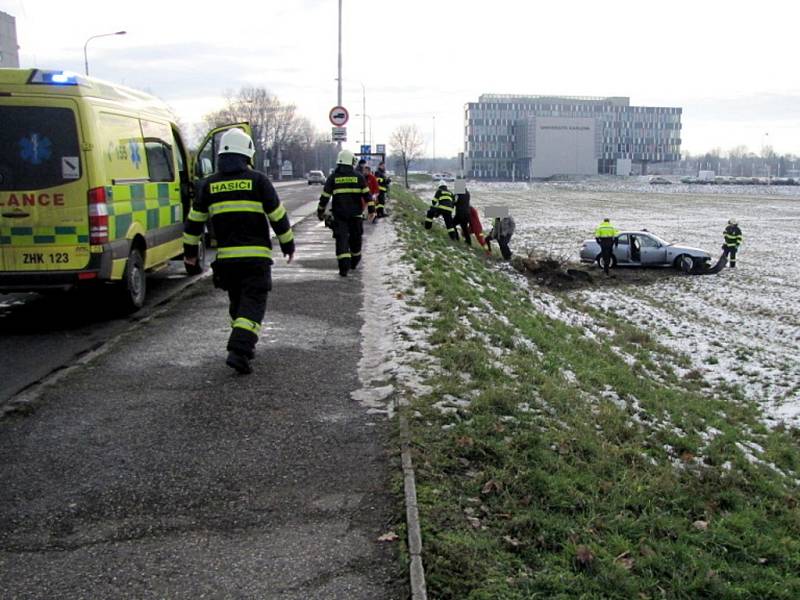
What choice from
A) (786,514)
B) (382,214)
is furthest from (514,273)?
(786,514)

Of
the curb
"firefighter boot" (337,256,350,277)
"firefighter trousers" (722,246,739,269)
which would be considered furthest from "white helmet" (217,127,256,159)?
"firefighter trousers" (722,246,739,269)

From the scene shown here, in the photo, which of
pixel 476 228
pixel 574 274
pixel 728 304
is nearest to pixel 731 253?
pixel 574 274

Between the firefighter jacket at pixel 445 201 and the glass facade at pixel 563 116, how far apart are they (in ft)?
407

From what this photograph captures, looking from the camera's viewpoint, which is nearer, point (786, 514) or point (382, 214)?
point (786, 514)

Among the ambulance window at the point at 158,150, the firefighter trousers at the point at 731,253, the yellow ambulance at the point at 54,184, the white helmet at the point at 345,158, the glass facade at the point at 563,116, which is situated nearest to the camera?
the yellow ambulance at the point at 54,184

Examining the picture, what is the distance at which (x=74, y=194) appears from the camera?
27.2 feet

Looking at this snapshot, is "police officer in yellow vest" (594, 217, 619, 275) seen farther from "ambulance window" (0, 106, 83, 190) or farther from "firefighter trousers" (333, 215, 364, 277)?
"ambulance window" (0, 106, 83, 190)

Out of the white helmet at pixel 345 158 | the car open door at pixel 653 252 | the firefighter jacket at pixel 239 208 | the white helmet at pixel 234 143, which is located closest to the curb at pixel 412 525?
the firefighter jacket at pixel 239 208

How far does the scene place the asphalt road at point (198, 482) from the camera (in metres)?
3.62

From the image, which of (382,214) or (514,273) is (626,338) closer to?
(514,273)

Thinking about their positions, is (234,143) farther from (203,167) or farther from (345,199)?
(203,167)

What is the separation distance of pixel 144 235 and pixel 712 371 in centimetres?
793

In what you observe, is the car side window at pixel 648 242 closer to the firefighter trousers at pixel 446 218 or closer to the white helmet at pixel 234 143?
the firefighter trousers at pixel 446 218

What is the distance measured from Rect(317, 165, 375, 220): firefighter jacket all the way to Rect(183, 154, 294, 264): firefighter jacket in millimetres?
5558
